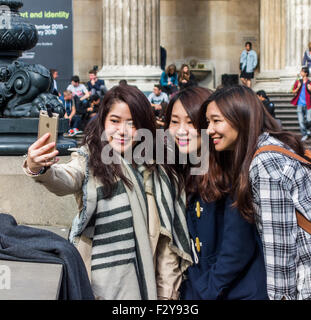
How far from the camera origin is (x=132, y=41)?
20469 mm

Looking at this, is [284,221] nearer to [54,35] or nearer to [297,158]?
[297,158]

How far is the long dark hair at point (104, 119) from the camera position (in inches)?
139

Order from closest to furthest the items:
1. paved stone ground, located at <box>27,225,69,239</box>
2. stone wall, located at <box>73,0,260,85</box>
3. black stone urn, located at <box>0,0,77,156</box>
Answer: paved stone ground, located at <box>27,225,69,239</box> < black stone urn, located at <box>0,0,77,156</box> < stone wall, located at <box>73,0,260,85</box>

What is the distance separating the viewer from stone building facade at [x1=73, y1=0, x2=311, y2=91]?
→ 20547 millimetres

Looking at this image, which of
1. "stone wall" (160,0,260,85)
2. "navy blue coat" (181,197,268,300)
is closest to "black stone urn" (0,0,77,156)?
"navy blue coat" (181,197,268,300)

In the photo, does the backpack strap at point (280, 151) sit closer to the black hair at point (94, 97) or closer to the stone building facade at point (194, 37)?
the black hair at point (94, 97)

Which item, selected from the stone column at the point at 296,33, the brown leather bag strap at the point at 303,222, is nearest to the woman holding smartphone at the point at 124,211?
the brown leather bag strap at the point at 303,222

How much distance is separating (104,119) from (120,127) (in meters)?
0.10

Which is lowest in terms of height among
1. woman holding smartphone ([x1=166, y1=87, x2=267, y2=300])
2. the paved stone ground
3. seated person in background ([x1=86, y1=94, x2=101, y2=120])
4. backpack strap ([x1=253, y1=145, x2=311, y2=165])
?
the paved stone ground

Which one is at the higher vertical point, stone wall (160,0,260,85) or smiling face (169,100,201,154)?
stone wall (160,0,260,85)

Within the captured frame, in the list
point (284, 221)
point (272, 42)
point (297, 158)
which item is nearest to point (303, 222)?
point (284, 221)

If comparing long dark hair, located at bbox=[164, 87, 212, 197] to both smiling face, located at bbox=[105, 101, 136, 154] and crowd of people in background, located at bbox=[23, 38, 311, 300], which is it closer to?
crowd of people in background, located at bbox=[23, 38, 311, 300]

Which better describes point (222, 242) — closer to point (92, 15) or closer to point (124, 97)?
point (124, 97)

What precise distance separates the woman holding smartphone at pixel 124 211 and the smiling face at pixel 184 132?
0.17m
